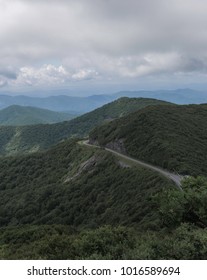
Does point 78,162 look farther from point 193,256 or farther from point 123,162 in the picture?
point 193,256

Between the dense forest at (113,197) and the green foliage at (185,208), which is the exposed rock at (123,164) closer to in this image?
the dense forest at (113,197)

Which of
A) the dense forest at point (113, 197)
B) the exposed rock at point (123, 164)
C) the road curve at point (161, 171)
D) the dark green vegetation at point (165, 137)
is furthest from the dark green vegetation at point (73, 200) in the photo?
the dark green vegetation at point (165, 137)

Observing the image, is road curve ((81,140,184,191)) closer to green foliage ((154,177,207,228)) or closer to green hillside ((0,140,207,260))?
green hillside ((0,140,207,260))

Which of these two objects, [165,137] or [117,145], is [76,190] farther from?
[165,137]

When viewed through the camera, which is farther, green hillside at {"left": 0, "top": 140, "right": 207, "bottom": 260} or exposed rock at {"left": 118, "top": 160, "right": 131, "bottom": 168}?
exposed rock at {"left": 118, "top": 160, "right": 131, "bottom": 168}

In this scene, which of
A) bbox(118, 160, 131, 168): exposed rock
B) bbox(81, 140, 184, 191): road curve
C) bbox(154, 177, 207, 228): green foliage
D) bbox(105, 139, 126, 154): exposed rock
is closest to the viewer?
bbox(154, 177, 207, 228): green foliage

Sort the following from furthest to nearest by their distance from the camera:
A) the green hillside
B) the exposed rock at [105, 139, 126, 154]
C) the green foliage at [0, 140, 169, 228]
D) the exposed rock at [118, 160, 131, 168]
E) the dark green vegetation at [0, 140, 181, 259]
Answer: the exposed rock at [105, 139, 126, 154] → the exposed rock at [118, 160, 131, 168] → the green foliage at [0, 140, 169, 228] → the dark green vegetation at [0, 140, 181, 259] → the green hillside

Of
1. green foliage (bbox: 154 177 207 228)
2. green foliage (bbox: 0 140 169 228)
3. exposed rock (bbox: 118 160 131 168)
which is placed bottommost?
green foliage (bbox: 0 140 169 228)

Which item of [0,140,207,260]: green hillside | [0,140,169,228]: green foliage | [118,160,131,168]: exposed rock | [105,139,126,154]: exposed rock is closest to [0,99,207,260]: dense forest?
[0,140,207,260]: green hillside

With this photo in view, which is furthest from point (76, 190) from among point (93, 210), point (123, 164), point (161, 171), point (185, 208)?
point (185, 208)
